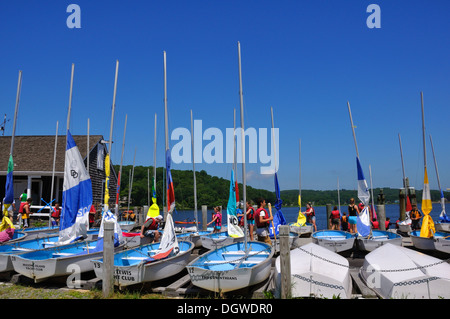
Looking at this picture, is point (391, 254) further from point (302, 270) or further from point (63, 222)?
point (63, 222)

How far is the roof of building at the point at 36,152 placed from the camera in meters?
25.2

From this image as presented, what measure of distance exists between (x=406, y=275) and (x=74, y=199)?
979cm

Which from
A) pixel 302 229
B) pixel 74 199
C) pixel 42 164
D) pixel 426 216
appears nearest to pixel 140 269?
pixel 74 199

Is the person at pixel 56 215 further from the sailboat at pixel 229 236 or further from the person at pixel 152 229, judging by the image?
the sailboat at pixel 229 236

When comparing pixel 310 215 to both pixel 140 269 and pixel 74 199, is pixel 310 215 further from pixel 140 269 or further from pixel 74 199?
pixel 140 269

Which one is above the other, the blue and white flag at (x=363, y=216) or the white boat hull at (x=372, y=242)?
the blue and white flag at (x=363, y=216)

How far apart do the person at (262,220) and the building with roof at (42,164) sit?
14.5 m

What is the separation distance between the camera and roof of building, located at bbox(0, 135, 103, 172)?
25234 mm

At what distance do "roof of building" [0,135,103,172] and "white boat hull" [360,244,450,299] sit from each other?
A: 21755mm

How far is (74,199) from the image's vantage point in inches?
465

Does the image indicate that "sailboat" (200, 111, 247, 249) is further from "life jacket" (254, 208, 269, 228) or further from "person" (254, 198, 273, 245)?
"life jacket" (254, 208, 269, 228)

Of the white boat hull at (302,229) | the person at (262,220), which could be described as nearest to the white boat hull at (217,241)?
the person at (262,220)

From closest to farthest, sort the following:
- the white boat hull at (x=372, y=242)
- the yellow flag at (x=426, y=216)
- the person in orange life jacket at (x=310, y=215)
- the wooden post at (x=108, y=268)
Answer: the wooden post at (x=108, y=268) → the white boat hull at (x=372, y=242) → the yellow flag at (x=426, y=216) → the person in orange life jacket at (x=310, y=215)
